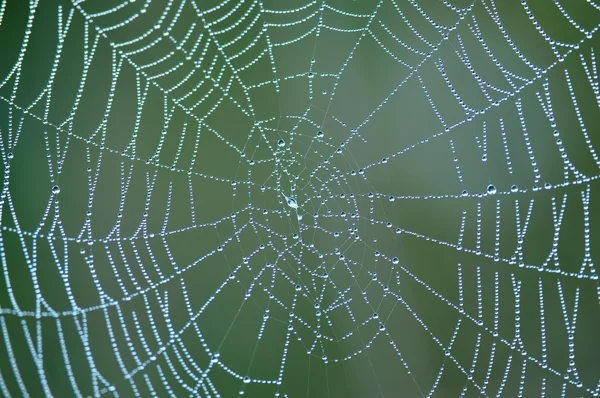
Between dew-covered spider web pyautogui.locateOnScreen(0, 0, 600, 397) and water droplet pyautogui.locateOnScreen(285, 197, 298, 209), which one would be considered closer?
water droplet pyautogui.locateOnScreen(285, 197, 298, 209)

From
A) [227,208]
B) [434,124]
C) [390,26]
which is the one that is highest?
Answer: [390,26]

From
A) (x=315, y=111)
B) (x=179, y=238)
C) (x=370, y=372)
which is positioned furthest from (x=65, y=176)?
(x=370, y=372)

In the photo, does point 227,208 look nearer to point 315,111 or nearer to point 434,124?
point 315,111

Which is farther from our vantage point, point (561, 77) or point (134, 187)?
point (561, 77)

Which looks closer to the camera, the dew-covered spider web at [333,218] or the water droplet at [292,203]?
the water droplet at [292,203]

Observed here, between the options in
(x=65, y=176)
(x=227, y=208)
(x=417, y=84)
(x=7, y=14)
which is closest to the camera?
(x=7, y=14)

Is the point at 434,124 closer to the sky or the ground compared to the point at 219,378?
closer to the sky

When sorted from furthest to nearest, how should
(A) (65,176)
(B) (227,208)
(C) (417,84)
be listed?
(C) (417,84), (B) (227,208), (A) (65,176)

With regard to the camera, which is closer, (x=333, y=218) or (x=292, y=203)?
(x=292, y=203)
